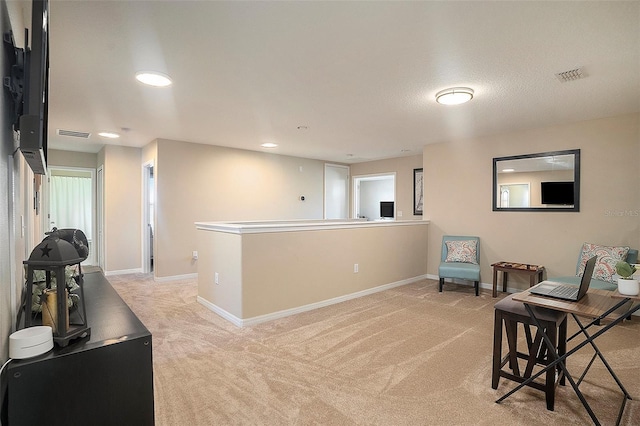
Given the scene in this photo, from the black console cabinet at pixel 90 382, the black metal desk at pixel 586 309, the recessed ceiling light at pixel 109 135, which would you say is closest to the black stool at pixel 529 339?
the black metal desk at pixel 586 309

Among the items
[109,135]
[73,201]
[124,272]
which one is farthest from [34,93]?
[73,201]

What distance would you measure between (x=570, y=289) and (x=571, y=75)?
73.4 inches

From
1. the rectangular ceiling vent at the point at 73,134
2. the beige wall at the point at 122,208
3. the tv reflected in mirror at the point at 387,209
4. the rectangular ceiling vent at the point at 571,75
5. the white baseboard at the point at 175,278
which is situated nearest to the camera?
the rectangular ceiling vent at the point at 571,75

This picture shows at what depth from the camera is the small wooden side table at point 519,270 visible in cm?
419

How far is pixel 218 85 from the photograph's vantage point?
2.97 m

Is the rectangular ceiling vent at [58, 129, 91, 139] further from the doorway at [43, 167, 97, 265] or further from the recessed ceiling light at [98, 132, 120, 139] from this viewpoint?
the doorway at [43, 167, 97, 265]

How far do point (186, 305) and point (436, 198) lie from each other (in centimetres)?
436

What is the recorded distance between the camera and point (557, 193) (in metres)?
4.33

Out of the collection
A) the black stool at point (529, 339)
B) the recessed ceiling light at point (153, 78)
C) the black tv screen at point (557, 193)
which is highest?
the recessed ceiling light at point (153, 78)

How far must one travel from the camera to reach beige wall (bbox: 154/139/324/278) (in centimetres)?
543

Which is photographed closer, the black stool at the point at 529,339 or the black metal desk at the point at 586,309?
the black metal desk at the point at 586,309

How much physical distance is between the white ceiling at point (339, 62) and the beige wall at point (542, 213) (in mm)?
332

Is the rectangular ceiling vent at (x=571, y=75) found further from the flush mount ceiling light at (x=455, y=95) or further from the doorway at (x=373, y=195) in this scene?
the doorway at (x=373, y=195)

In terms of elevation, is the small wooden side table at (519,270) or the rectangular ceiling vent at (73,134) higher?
the rectangular ceiling vent at (73,134)
